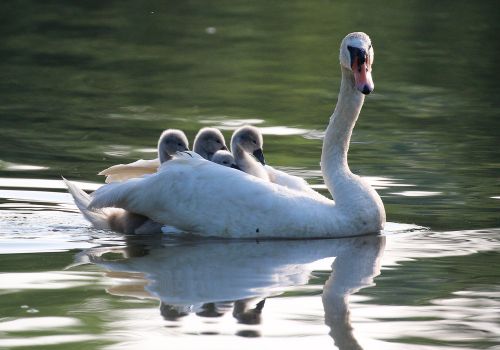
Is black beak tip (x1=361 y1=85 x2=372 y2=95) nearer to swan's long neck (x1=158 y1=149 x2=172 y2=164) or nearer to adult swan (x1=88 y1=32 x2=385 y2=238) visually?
adult swan (x1=88 y1=32 x2=385 y2=238)

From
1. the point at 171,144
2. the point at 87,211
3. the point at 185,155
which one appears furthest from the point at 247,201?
the point at 171,144

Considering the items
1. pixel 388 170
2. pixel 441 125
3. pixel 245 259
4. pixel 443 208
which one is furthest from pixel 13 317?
pixel 441 125

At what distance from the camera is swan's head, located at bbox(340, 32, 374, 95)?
10.6 meters

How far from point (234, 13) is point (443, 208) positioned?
18.3 m

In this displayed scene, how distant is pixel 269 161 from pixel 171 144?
2284mm

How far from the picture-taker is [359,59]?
10.7m

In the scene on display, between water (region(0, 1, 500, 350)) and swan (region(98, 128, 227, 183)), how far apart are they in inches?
19.7

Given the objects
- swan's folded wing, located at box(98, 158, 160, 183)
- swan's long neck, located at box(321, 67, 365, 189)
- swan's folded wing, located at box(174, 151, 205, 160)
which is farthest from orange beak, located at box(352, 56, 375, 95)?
swan's folded wing, located at box(98, 158, 160, 183)

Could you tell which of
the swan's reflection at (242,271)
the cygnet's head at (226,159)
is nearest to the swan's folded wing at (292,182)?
the cygnet's head at (226,159)

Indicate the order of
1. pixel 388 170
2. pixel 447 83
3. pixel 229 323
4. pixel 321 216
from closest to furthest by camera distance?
pixel 229 323, pixel 321 216, pixel 388 170, pixel 447 83

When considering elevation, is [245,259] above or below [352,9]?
below

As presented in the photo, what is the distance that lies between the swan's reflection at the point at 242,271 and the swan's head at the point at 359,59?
3.87 feet

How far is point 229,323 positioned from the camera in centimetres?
775

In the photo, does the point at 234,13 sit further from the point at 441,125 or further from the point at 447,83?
the point at 441,125
